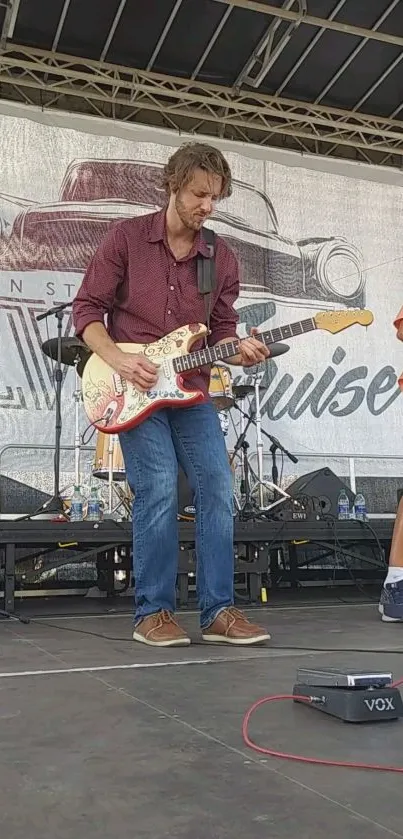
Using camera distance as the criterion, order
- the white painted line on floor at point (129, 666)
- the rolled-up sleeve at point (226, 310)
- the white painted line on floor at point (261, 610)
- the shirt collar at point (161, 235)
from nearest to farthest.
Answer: the white painted line on floor at point (129, 666) → the shirt collar at point (161, 235) → the rolled-up sleeve at point (226, 310) → the white painted line on floor at point (261, 610)

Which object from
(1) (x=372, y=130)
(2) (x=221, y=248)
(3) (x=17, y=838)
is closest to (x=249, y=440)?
(1) (x=372, y=130)

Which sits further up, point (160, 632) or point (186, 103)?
point (186, 103)

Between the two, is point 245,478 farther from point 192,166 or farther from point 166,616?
point 192,166

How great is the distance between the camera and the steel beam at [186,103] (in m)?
6.61

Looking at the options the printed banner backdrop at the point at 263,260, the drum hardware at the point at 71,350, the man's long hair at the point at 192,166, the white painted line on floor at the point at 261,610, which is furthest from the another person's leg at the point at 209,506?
the printed banner backdrop at the point at 263,260

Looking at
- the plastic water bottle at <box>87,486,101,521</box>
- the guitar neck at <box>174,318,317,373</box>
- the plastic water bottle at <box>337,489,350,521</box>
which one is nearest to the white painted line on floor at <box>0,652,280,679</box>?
the guitar neck at <box>174,318,317,373</box>

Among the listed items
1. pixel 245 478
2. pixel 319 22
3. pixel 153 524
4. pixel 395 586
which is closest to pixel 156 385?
pixel 153 524

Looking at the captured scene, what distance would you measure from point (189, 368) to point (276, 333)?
0.32 m

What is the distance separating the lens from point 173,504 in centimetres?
254

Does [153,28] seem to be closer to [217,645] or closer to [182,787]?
[217,645]

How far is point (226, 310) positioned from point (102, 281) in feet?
1.49

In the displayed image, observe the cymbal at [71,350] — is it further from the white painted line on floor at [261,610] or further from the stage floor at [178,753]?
the stage floor at [178,753]

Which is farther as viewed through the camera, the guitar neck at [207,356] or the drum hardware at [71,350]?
the drum hardware at [71,350]

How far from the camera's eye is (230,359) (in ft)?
8.64
